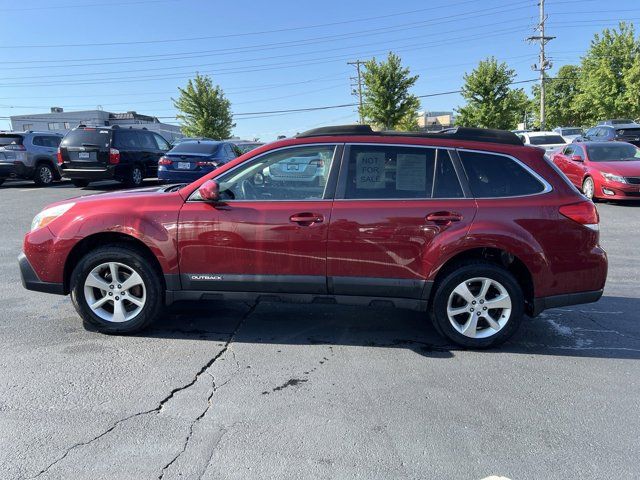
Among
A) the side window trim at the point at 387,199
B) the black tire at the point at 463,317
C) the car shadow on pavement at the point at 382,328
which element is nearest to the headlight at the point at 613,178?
the car shadow on pavement at the point at 382,328

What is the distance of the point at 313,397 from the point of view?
3.27m

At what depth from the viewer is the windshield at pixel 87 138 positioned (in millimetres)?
13789

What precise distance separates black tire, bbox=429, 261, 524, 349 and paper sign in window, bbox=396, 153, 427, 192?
0.77 m

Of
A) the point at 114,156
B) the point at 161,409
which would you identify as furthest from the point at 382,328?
the point at 114,156

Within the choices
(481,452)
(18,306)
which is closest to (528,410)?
(481,452)

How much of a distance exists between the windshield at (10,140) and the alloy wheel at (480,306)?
626 inches

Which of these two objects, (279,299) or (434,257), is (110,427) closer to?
(279,299)

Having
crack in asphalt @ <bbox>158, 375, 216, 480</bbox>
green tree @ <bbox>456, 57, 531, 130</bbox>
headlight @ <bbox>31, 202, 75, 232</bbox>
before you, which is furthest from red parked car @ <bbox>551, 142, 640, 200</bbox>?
green tree @ <bbox>456, 57, 531, 130</bbox>

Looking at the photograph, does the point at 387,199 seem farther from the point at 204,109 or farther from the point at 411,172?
the point at 204,109

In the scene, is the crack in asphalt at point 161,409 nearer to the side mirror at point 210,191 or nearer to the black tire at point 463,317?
the side mirror at point 210,191

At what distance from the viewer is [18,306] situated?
500 centimetres

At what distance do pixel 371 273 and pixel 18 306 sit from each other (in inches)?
145

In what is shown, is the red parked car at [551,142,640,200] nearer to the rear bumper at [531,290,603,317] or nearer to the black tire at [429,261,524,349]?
the rear bumper at [531,290,603,317]

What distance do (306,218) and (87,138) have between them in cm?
1213
